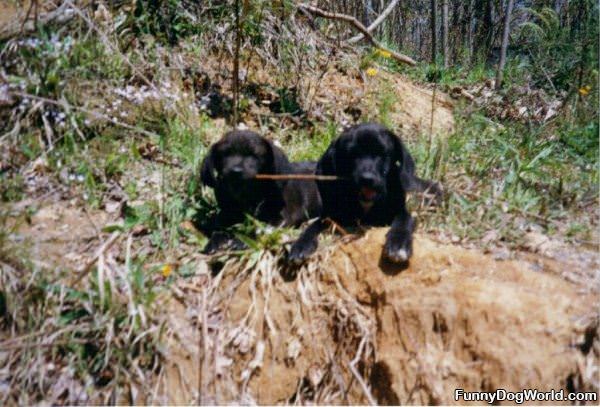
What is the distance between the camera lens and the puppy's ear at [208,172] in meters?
4.13

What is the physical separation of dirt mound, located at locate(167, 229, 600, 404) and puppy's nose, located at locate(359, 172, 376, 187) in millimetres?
340

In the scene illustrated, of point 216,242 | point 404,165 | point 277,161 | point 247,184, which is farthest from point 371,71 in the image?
point 216,242

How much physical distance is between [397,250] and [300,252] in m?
0.62

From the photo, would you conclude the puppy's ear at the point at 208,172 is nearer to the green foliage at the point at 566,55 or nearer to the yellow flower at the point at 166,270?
the yellow flower at the point at 166,270

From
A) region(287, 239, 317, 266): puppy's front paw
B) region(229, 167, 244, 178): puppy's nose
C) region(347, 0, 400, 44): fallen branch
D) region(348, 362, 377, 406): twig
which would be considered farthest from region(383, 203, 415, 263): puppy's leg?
region(347, 0, 400, 44): fallen branch

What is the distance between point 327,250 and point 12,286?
1932 millimetres

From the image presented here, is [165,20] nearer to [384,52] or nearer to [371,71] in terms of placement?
[371,71]

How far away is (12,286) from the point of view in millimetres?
3359

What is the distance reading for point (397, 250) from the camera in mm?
3383

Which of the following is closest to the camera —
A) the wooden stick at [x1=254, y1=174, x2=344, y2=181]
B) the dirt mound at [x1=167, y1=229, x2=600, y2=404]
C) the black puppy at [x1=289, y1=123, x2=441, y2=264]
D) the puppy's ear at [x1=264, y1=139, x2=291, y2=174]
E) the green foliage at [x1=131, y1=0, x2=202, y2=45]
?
the dirt mound at [x1=167, y1=229, x2=600, y2=404]

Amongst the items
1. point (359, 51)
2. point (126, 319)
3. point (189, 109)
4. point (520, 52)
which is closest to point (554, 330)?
point (126, 319)

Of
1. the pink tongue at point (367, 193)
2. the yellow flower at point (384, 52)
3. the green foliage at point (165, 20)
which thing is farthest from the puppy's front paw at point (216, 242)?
the yellow flower at point (384, 52)

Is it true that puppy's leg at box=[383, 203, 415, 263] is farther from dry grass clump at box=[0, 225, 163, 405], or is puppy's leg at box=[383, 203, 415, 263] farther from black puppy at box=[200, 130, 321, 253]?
dry grass clump at box=[0, 225, 163, 405]

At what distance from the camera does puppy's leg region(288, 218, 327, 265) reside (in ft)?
11.8
